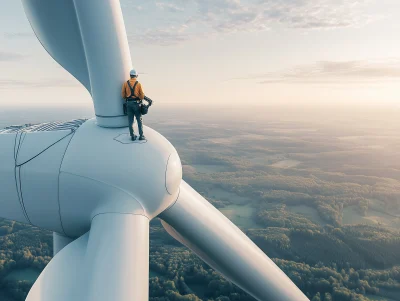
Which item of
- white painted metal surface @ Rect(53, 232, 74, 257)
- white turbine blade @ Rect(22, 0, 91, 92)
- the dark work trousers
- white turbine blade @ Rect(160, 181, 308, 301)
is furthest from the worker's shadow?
white painted metal surface @ Rect(53, 232, 74, 257)

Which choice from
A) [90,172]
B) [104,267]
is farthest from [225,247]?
[90,172]

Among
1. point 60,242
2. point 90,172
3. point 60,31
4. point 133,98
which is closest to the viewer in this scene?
point 90,172

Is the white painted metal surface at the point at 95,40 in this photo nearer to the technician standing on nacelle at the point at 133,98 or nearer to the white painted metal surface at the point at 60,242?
the technician standing on nacelle at the point at 133,98

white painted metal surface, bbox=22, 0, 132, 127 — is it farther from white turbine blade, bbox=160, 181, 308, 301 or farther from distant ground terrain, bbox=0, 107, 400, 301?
distant ground terrain, bbox=0, 107, 400, 301

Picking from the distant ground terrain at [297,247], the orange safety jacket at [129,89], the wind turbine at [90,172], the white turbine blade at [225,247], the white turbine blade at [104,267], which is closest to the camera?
the white turbine blade at [104,267]

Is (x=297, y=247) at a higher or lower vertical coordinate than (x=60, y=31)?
lower

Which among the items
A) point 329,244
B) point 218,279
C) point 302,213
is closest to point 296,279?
point 218,279

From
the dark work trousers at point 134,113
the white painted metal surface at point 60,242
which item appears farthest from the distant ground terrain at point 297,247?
the dark work trousers at point 134,113

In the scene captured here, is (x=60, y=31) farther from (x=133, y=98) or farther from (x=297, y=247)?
(x=297, y=247)
